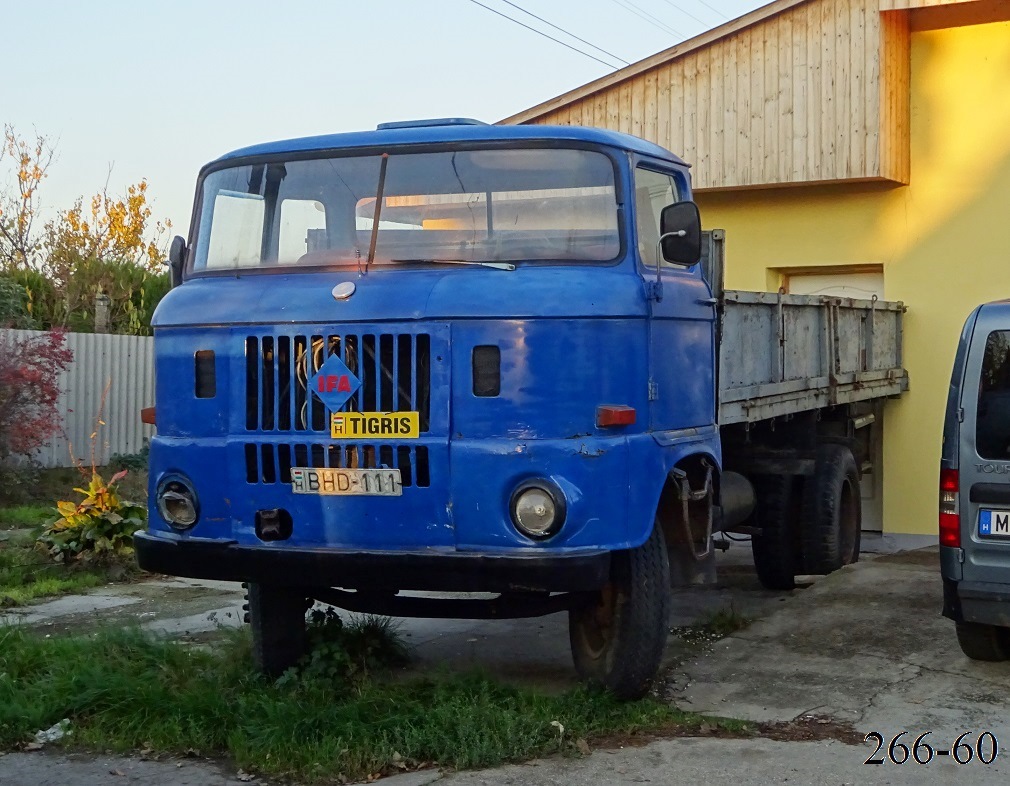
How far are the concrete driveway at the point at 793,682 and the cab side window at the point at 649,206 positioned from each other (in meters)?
2.22

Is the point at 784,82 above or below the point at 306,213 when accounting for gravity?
above

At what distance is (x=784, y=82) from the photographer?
13383 mm

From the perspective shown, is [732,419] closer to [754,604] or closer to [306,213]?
[754,604]

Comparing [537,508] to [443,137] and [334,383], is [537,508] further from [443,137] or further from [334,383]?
[443,137]

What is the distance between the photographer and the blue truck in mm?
5660

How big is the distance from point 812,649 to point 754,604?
6.01 feet

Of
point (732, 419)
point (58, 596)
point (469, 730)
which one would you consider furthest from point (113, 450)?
point (469, 730)

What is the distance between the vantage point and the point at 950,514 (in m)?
6.82

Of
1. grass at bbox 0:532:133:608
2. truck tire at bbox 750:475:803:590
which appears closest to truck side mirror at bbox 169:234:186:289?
grass at bbox 0:532:133:608

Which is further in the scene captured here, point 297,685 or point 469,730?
point 297,685

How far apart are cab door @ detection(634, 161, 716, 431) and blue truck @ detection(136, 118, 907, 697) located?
0.02 meters

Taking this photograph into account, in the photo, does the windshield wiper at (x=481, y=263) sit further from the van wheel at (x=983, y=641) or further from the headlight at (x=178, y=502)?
the van wheel at (x=983, y=641)

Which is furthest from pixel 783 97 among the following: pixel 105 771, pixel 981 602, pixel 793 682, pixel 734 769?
pixel 105 771

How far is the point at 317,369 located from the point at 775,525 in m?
4.85
